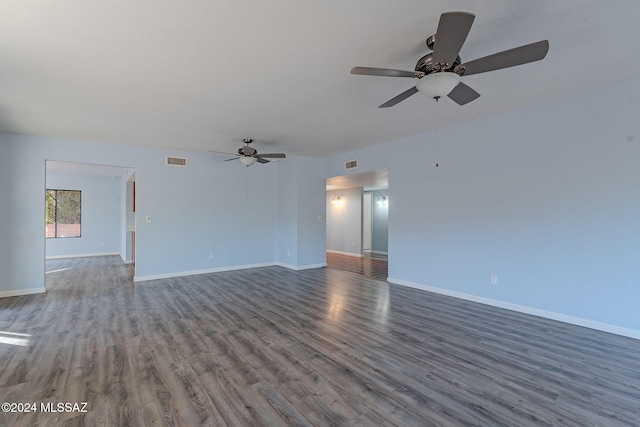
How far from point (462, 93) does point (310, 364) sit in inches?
110

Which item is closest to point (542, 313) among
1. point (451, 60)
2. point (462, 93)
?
point (462, 93)

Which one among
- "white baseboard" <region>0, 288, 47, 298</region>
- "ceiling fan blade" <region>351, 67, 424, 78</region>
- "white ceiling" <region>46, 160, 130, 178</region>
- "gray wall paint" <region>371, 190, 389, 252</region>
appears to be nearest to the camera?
"ceiling fan blade" <region>351, 67, 424, 78</region>

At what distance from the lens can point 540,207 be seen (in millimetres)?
3732

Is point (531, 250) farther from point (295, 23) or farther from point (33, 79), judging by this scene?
point (33, 79)

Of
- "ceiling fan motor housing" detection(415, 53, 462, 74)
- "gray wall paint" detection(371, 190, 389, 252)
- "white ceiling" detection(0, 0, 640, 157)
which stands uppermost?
"white ceiling" detection(0, 0, 640, 157)

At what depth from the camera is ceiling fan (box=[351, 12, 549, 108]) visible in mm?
1767

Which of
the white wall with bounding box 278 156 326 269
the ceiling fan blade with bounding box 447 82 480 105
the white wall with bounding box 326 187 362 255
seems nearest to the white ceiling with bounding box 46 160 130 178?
the white wall with bounding box 278 156 326 269

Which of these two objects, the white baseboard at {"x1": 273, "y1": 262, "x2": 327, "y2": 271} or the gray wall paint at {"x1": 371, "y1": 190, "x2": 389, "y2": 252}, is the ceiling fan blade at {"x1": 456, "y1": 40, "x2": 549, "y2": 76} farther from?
the gray wall paint at {"x1": 371, "y1": 190, "x2": 389, "y2": 252}

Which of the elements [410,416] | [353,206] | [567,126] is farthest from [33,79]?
[353,206]

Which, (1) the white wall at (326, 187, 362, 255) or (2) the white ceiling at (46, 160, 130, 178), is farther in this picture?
(1) the white wall at (326, 187, 362, 255)

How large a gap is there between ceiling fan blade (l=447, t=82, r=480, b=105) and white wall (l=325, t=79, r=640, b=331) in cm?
168

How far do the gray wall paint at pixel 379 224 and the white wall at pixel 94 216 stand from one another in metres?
8.57

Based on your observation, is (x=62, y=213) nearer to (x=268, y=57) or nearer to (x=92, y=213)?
(x=92, y=213)

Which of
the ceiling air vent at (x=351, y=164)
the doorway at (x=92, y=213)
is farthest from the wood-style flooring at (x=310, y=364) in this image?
the doorway at (x=92, y=213)
